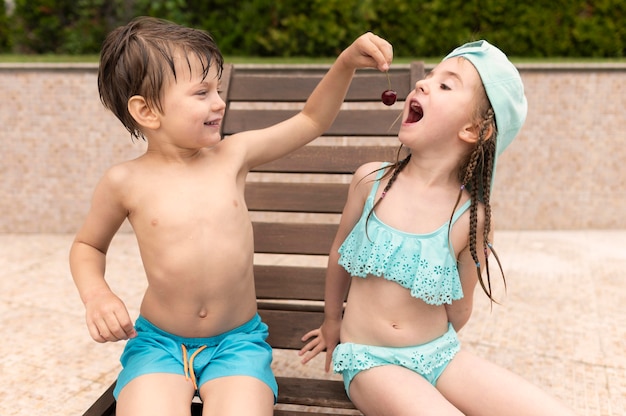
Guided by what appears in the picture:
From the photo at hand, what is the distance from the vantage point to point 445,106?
77.7 inches

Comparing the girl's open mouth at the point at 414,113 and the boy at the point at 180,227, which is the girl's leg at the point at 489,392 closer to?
the boy at the point at 180,227

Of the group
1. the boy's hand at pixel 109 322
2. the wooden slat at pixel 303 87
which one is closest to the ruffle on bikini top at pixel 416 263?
the boy's hand at pixel 109 322

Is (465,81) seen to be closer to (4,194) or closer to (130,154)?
(130,154)

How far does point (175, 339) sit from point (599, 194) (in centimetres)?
470

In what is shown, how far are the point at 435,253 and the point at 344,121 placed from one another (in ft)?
3.61

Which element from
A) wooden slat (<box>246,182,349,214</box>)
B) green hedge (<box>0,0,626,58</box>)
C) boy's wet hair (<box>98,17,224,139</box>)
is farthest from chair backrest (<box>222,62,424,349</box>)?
green hedge (<box>0,0,626,58</box>)

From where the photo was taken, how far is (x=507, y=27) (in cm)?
677

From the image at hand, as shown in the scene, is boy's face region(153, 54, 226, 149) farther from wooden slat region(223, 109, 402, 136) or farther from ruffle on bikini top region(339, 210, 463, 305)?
wooden slat region(223, 109, 402, 136)

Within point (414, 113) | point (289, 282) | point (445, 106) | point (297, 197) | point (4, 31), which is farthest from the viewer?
point (4, 31)

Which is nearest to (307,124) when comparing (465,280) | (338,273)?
(338,273)

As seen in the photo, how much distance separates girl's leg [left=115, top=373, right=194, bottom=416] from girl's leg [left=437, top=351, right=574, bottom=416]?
2.52 feet

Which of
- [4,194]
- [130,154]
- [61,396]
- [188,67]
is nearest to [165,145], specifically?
[188,67]

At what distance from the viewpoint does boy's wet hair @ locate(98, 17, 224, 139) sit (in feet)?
6.52

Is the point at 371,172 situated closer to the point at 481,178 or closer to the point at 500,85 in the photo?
the point at 481,178
